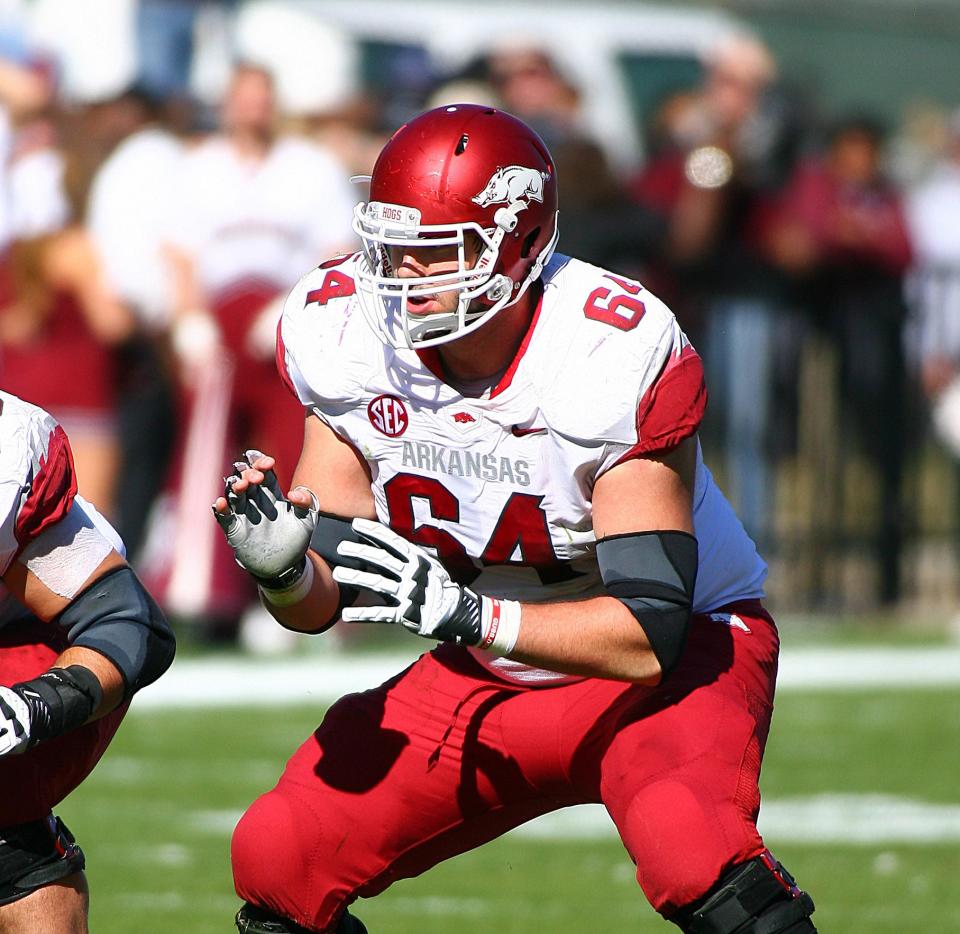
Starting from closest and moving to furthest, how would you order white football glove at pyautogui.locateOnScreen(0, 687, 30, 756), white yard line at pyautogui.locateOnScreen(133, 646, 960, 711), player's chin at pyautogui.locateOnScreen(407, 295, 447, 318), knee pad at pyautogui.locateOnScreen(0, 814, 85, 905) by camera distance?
1. white football glove at pyautogui.locateOnScreen(0, 687, 30, 756)
2. knee pad at pyautogui.locateOnScreen(0, 814, 85, 905)
3. player's chin at pyautogui.locateOnScreen(407, 295, 447, 318)
4. white yard line at pyautogui.locateOnScreen(133, 646, 960, 711)

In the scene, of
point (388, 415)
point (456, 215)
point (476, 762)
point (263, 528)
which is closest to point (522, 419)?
point (388, 415)

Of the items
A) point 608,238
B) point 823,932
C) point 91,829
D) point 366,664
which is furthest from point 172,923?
point 608,238

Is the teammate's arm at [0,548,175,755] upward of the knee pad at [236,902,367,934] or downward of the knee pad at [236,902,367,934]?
upward

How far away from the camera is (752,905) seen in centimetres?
334

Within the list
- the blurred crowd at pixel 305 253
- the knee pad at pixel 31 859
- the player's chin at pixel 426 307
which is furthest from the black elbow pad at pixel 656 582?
the blurred crowd at pixel 305 253

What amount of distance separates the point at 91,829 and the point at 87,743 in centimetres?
222

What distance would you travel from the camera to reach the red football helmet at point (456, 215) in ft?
12.0

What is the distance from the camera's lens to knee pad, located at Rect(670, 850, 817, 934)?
3.33 metres

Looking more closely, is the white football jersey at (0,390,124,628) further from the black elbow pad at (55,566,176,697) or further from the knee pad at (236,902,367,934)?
the knee pad at (236,902,367,934)

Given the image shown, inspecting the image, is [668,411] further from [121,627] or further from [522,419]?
[121,627]

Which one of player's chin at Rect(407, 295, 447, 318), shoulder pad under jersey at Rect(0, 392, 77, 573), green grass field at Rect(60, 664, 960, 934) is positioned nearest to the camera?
shoulder pad under jersey at Rect(0, 392, 77, 573)

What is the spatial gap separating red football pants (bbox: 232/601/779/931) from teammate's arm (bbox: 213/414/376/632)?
0.78ft

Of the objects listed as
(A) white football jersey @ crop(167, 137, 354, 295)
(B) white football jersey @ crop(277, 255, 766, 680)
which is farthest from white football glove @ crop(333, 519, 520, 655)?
(A) white football jersey @ crop(167, 137, 354, 295)

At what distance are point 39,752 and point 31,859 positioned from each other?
17cm
